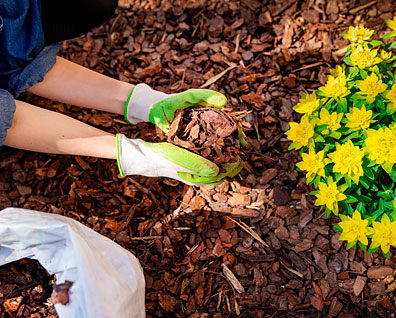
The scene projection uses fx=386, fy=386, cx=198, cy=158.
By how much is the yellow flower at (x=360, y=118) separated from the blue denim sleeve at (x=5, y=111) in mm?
1169

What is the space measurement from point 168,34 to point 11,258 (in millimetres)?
1259

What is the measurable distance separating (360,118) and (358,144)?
4.9 inches

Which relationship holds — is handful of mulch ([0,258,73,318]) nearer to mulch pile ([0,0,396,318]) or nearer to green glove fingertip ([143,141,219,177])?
mulch pile ([0,0,396,318])

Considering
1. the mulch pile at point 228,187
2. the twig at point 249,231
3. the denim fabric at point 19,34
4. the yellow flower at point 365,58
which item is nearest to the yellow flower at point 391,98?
the yellow flower at point 365,58

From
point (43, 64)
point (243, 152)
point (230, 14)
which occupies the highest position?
point (230, 14)

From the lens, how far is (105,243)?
141 centimetres

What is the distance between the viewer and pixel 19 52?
144cm

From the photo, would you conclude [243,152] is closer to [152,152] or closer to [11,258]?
[152,152]

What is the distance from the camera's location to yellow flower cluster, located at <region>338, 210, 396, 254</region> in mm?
1257

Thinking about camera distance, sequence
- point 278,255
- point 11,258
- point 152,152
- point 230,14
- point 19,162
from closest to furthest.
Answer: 1. point 11,258
2. point 152,152
3. point 278,255
4. point 19,162
5. point 230,14

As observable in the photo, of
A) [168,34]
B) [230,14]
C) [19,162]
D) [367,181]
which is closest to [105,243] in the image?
[19,162]

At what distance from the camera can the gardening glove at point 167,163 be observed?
1.47 m

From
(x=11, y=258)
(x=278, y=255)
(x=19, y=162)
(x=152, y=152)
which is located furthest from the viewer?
(x=19, y=162)

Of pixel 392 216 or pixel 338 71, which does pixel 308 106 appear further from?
pixel 392 216
